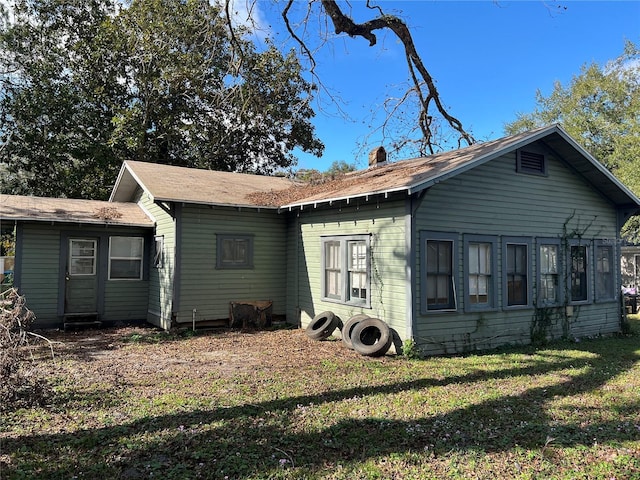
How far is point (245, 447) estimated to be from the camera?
13.8ft

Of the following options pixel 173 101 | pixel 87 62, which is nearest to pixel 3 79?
pixel 87 62

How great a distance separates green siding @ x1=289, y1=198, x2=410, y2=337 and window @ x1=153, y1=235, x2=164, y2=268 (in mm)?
3543

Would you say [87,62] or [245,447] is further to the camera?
[87,62]

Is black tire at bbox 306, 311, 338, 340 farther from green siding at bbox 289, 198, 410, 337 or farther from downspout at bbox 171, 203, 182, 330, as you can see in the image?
downspout at bbox 171, 203, 182, 330

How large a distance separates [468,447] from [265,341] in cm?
605

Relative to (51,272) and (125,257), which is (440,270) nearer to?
(125,257)

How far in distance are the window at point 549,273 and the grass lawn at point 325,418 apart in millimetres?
1987

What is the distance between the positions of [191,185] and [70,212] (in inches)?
124

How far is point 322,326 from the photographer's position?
9.85 metres

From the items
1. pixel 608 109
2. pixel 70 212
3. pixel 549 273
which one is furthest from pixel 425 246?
pixel 608 109

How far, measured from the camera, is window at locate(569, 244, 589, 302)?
10.7m

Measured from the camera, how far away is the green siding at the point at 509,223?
28.2ft

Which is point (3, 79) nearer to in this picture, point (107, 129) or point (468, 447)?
point (107, 129)

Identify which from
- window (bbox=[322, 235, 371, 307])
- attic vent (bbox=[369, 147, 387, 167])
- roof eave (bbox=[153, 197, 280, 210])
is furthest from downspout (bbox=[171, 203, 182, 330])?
attic vent (bbox=[369, 147, 387, 167])
